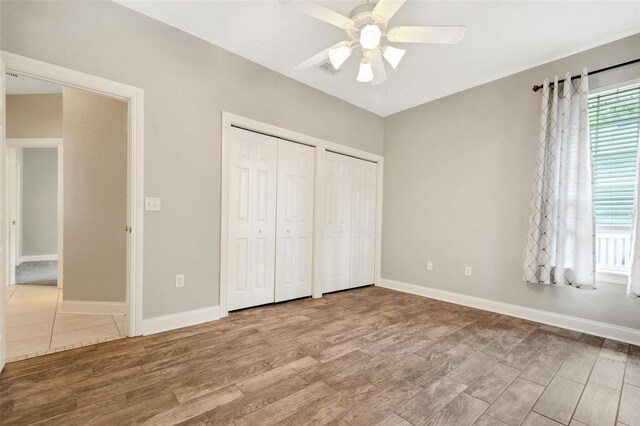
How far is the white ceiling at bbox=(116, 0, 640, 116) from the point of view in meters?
2.25

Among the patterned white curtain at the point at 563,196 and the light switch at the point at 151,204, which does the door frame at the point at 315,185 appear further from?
the patterned white curtain at the point at 563,196

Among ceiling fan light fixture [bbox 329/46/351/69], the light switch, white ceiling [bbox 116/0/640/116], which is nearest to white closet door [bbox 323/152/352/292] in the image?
white ceiling [bbox 116/0/640/116]

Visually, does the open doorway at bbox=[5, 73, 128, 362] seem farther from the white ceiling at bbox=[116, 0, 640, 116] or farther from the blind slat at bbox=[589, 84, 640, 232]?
the blind slat at bbox=[589, 84, 640, 232]

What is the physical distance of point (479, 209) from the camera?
137 inches

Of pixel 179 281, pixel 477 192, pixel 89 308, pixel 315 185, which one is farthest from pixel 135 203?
pixel 477 192

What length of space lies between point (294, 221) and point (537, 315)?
9.43 ft

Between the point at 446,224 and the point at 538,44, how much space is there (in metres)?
2.13

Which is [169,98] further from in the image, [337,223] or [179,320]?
[337,223]

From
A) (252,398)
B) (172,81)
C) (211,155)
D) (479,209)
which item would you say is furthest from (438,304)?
(172,81)

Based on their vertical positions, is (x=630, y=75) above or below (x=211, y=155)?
above

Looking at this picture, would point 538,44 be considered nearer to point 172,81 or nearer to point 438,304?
point 438,304

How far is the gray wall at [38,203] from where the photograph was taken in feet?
20.4

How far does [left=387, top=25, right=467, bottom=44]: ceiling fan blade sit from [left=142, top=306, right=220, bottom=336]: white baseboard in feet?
9.34

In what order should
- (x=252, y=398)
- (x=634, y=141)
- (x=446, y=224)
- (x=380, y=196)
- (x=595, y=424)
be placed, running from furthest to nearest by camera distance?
(x=380, y=196), (x=446, y=224), (x=634, y=141), (x=252, y=398), (x=595, y=424)
